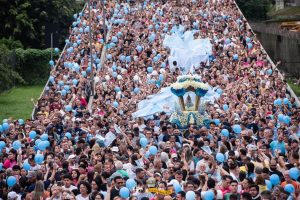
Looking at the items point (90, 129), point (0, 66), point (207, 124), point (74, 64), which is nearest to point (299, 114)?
point (207, 124)

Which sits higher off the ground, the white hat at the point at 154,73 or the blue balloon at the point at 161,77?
the white hat at the point at 154,73

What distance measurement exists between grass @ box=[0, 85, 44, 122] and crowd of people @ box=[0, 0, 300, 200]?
250cm

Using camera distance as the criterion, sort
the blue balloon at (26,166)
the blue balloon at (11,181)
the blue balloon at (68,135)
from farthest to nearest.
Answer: the blue balloon at (68,135) < the blue balloon at (26,166) < the blue balloon at (11,181)

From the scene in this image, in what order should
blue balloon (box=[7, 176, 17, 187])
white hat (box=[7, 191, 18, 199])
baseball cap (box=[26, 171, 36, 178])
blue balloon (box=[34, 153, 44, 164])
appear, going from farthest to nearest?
1. blue balloon (box=[34, 153, 44, 164])
2. baseball cap (box=[26, 171, 36, 178])
3. blue balloon (box=[7, 176, 17, 187])
4. white hat (box=[7, 191, 18, 199])

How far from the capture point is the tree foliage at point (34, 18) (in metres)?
47.2

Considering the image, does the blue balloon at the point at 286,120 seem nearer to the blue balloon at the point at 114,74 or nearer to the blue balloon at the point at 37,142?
the blue balloon at the point at 37,142

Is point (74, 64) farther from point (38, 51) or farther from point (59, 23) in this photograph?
point (59, 23)

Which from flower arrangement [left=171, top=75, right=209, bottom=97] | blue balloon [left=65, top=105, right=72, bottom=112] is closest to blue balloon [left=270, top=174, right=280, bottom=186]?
flower arrangement [left=171, top=75, right=209, bottom=97]

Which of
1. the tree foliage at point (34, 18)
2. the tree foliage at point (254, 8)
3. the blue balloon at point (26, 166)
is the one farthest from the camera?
the tree foliage at point (254, 8)

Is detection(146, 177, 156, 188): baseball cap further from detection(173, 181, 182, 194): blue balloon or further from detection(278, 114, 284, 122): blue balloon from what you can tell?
detection(278, 114, 284, 122): blue balloon

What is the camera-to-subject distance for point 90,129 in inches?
851

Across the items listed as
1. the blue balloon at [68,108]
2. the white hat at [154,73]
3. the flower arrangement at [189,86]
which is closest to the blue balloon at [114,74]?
the white hat at [154,73]

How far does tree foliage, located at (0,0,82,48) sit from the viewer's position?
47.2 m

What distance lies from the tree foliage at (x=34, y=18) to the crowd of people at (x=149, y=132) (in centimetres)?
880
